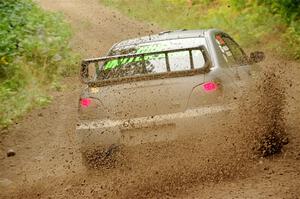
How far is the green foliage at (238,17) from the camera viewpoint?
47.9 feet

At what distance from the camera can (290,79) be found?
12438mm

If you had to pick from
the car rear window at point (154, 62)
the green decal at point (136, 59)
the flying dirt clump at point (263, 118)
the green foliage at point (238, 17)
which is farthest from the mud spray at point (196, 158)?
the green foliage at point (238, 17)

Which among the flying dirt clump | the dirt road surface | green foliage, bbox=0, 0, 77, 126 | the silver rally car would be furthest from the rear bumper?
green foliage, bbox=0, 0, 77, 126

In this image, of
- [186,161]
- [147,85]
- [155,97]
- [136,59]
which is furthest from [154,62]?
[186,161]

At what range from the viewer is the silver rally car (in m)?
6.00

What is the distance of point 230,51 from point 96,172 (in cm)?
267

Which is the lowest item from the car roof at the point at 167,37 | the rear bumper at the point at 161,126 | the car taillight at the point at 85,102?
the rear bumper at the point at 161,126

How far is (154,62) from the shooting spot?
652 centimetres

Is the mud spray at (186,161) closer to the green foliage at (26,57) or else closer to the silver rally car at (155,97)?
the silver rally car at (155,97)

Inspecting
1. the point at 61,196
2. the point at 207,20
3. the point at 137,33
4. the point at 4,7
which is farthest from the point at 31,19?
the point at 61,196

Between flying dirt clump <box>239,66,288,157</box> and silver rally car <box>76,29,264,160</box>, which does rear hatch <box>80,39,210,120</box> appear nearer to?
silver rally car <box>76,29,264,160</box>

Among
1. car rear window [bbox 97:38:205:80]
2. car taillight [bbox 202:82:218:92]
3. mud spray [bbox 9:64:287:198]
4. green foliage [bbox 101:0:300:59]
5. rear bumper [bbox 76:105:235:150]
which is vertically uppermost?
car rear window [bbox 97:38:205:80]

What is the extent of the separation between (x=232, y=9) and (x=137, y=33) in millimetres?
3869

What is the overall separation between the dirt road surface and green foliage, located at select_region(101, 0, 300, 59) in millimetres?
1915
